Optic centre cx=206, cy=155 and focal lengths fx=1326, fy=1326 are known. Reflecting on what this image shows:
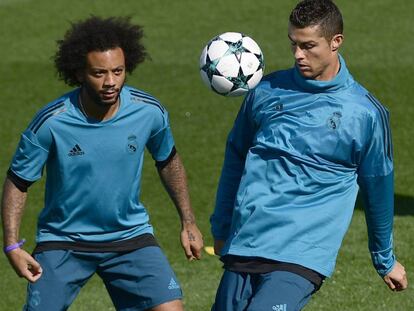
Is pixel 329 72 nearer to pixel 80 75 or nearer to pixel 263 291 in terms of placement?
pixel 263 291

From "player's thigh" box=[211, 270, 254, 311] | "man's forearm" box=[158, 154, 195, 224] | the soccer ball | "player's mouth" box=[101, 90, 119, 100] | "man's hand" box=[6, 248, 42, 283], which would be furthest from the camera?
the soccer ball

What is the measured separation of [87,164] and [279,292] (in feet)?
5.62

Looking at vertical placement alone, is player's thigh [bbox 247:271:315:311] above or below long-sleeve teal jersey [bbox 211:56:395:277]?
below

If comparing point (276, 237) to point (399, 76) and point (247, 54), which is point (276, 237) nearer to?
point (247, 54)

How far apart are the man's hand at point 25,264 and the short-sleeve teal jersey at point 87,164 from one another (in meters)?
0.37

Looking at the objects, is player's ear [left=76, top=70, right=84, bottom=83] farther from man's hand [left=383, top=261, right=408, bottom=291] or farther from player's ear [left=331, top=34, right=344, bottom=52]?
man's hand [left=383, top=261, right=408, bottom=291]

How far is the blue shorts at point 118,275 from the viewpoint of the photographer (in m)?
8.37

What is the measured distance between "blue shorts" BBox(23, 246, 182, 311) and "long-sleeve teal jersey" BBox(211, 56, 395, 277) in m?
1.00

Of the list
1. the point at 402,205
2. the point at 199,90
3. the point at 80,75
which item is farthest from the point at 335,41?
the point at 199,90

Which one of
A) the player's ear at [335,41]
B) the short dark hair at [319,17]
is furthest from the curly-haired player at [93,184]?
the player's ear at [335,41]

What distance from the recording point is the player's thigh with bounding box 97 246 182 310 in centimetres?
849

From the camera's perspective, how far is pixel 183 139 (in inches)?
670

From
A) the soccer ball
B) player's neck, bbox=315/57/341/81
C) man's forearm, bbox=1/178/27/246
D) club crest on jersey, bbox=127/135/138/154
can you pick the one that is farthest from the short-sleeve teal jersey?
player's neck, bbox=315/57/341/81

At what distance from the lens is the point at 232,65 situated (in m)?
9.02
